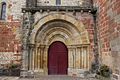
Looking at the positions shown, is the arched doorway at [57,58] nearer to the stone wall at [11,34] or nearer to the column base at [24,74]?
the column base at [24,74]

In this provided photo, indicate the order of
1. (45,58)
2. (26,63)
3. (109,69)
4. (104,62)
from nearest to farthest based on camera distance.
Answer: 1. (109,69)
2. (104,62)
3. (26,63)
4. (45,58)

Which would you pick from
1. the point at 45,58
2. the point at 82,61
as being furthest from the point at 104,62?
the point at 45,58

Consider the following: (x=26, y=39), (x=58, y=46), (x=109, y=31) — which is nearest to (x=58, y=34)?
(x=58, y=46)

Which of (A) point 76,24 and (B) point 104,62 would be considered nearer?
(B) point 104,62

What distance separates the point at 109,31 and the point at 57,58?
3800mm

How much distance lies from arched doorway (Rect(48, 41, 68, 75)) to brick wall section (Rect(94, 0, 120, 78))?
2.25 m

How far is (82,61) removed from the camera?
9.57 metres

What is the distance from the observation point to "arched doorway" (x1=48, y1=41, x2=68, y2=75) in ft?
33.8

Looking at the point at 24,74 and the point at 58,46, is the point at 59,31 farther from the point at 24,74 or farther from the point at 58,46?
the point at 24,74

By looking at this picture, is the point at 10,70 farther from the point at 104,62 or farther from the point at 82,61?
the point at 104,62

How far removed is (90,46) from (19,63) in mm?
3757

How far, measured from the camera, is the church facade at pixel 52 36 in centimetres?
→ 946

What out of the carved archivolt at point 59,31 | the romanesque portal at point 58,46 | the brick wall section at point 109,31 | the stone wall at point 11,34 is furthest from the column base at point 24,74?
the brick wall section at point 109,31

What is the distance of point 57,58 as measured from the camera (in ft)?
34.3
